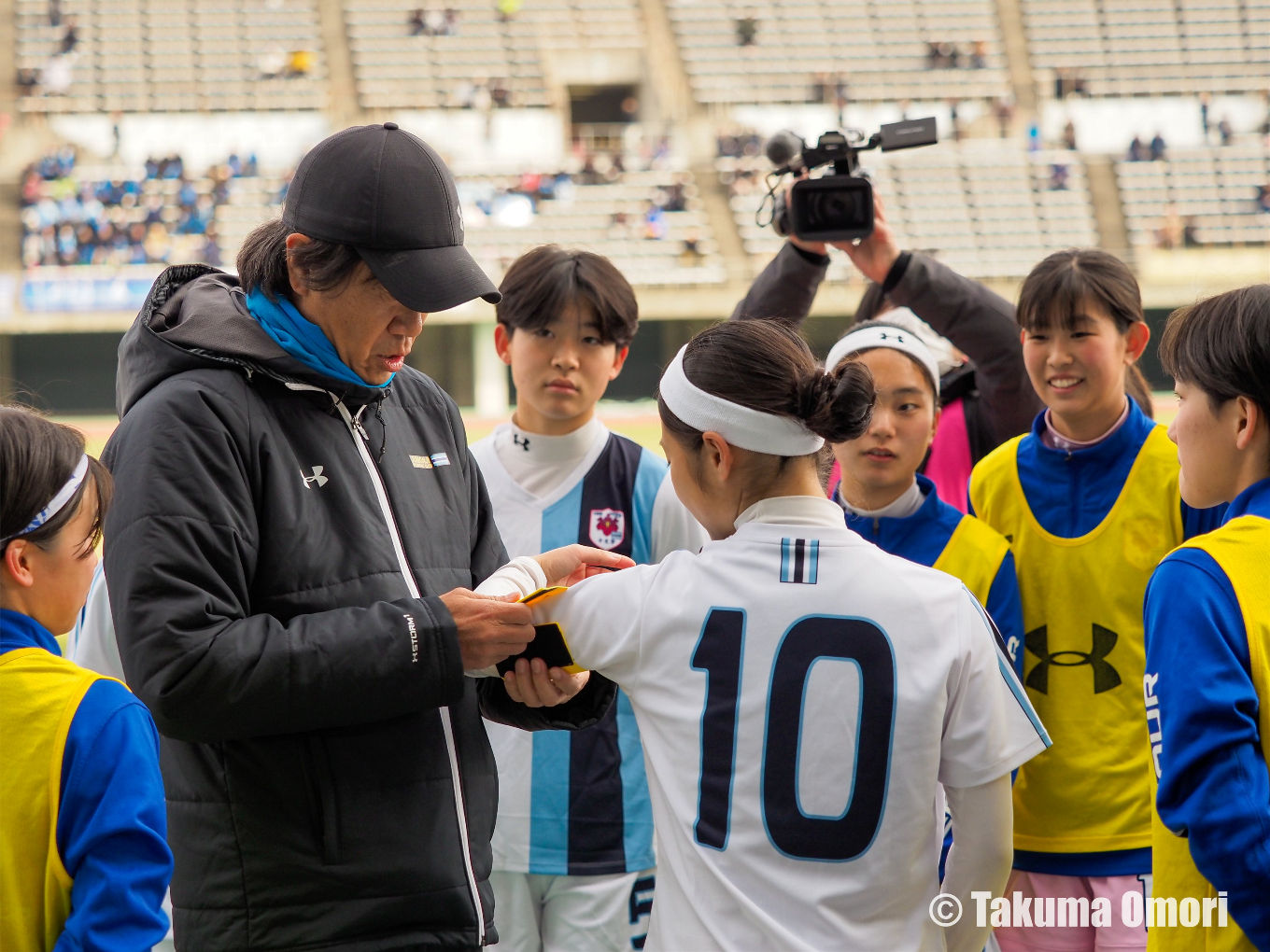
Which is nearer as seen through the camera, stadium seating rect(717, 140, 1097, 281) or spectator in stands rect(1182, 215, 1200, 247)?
spectator in stands rect(1182, 215, 1200, 247)

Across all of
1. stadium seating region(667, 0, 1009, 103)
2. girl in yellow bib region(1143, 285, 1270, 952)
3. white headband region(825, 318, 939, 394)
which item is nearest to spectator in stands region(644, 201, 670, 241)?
stadium seating region(667, 0, 1009, 103)

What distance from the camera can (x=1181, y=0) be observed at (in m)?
29.2

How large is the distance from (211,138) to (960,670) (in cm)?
2654

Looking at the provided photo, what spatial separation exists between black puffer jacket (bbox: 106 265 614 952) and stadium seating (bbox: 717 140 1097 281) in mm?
22328

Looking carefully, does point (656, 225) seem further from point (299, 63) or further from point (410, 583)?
point (410, 583)

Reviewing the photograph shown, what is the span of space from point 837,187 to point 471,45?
2655 cm

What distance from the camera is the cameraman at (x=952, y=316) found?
339 cm

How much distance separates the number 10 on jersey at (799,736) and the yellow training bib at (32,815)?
0.85 m

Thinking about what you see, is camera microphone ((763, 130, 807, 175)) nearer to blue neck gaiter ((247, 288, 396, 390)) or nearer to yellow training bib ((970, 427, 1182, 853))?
yellow training bib ((970, 427, 1182, 853))

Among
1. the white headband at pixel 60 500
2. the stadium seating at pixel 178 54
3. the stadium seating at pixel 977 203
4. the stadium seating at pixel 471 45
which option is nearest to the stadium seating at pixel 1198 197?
the stadium seating at pixel 977 203

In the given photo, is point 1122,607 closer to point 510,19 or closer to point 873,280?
point 873,280

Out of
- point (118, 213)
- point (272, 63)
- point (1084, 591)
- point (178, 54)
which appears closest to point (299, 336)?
point (1084, 591)

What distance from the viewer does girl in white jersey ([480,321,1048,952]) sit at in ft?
5.47

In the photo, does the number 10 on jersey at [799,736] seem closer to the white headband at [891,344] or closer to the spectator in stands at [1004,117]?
the white headband at [891,344]
